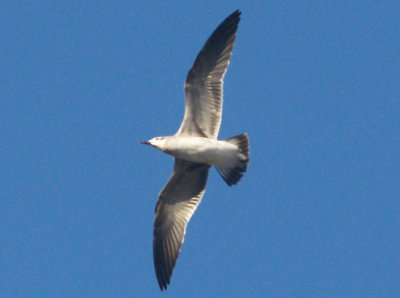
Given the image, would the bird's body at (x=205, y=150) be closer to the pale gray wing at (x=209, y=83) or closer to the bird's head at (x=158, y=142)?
the bird's head at (x=158, y=142)

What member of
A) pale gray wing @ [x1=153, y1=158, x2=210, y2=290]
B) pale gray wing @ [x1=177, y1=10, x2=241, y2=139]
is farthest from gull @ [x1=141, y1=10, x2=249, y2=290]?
pale gray wing @ [x1=153, y1=158, x2=210, y2=290]

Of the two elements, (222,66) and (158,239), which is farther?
(158,239)

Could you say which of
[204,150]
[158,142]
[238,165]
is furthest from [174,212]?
[238,165]

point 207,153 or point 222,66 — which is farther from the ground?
point 222,66

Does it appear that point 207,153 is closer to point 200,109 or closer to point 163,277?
point 200,109

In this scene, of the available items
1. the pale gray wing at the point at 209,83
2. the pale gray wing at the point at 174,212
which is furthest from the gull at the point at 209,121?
the pale gray wing at the point at 174,212

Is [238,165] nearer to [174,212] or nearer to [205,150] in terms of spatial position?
[205,150]

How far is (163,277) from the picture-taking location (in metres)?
15.5

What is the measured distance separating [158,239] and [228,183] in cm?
201

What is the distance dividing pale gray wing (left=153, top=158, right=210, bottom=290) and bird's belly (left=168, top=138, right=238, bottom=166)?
73 cm

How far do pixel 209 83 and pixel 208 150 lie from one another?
1.19 metres

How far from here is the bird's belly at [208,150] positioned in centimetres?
1439

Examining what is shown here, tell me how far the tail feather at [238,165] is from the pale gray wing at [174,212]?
0.76 m

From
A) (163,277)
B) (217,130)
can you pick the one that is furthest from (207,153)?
(163,277)
